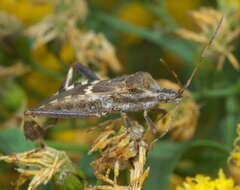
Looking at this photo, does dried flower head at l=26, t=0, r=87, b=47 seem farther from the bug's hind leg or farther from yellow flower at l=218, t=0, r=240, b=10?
yellow flower at l=218, t=0, r=240, b=10

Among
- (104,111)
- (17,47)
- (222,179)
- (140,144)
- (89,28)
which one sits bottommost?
(222,179)

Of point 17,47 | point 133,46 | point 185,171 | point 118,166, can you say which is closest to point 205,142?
point 185,171

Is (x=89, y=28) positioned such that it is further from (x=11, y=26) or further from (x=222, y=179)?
(x=222, y=179)

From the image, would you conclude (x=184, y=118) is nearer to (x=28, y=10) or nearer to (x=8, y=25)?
(x=8, y=25)

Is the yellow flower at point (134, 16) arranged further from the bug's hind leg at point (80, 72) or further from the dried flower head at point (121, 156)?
the dried flower head at point (121, 156)

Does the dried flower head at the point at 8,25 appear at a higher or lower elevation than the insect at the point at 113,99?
higher

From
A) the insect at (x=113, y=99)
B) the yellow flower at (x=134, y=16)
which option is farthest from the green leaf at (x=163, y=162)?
the yellow flower at (x=134, y=16)
